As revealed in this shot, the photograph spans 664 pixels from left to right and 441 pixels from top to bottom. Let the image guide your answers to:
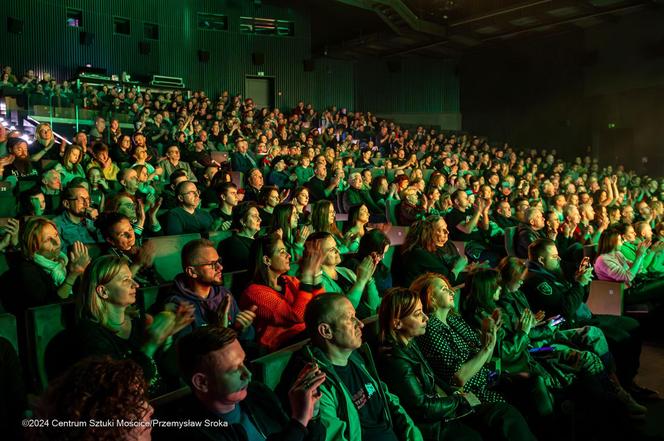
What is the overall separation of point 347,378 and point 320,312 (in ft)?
0.70

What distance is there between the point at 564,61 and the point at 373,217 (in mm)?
10134

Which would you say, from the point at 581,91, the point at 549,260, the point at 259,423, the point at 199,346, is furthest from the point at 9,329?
the point at 581,91

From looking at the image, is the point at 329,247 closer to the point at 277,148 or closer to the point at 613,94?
the point at 277,148

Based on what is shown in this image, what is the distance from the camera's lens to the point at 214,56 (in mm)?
12680

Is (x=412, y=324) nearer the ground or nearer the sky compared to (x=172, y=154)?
nearer the ground

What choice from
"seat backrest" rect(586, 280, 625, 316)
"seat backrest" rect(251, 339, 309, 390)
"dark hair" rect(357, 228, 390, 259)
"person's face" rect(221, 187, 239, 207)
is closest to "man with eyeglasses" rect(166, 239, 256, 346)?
"seat backrest" rect(251, 339, 309, 390)

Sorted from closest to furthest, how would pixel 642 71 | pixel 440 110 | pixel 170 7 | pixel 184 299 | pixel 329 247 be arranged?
pixel 184 299
pixel 329 247
pixel 642 71
pixel 170 7
pixel 440 110

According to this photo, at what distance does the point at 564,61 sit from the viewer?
1279 cm

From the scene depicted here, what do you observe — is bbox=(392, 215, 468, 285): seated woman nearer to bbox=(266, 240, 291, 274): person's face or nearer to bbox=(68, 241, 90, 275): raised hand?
bbox=(266, 240, 291, 274): person's face

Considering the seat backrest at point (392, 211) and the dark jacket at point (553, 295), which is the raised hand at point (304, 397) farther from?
the seat backrest at point (392, 211)

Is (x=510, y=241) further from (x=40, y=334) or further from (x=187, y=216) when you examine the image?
(x=40, y=334)

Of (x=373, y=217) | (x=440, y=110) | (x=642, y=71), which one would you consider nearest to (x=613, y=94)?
(x=642, y=71)

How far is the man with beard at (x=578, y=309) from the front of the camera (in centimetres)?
285

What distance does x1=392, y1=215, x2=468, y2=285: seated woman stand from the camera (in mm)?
3076
